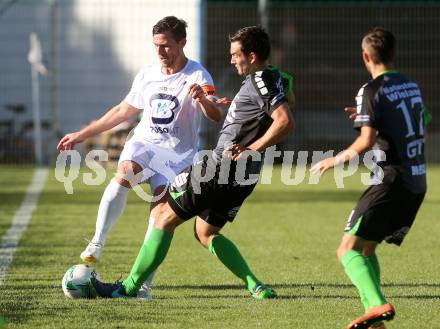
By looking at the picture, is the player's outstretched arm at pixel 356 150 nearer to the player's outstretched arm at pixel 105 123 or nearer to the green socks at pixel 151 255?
the green socks at pixel 151 255

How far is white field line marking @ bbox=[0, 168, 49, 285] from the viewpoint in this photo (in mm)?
9547

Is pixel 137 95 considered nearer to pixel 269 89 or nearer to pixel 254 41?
pixel 254 41

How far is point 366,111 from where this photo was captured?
20.2 feet

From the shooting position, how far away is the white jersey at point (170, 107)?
26.0ft

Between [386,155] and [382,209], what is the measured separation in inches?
11.5

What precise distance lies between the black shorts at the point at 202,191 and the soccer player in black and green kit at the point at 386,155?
44.6 inches

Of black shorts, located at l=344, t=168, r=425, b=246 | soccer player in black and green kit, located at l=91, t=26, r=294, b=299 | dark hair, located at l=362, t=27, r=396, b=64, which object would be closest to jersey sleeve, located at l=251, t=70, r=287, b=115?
soccer player in black and green kit, located at l=91, t=26, r=294, b=299

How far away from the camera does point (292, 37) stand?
23609 millimetres

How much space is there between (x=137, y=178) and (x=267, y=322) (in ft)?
5.74

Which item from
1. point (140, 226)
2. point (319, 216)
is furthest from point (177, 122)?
point (319, 216)

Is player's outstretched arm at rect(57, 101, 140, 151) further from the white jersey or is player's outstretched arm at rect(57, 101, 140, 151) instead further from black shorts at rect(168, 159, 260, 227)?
black shorts at rect(168, 159, 260, 227)

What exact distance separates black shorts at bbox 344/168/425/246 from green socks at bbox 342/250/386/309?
12 cm

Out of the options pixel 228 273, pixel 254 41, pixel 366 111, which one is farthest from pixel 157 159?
pixel 366 111

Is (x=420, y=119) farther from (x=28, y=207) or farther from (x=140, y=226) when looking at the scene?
(x=28, y=207)
